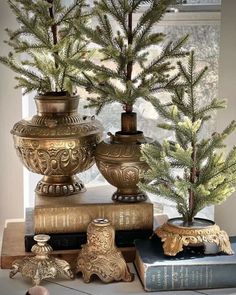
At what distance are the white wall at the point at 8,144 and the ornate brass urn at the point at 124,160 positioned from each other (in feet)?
1.26

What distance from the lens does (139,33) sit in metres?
1.42

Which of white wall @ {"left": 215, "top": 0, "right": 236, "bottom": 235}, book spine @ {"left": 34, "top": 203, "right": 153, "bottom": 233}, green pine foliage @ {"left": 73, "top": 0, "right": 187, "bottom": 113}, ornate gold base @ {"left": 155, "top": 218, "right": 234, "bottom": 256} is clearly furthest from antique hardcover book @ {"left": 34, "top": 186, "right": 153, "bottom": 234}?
white wall @ {"left": 215, "top": 0, "right": 236, "bottom": 235}

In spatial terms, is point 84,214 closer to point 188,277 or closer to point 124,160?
point 124,160

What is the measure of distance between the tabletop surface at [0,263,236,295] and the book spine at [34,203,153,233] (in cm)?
13

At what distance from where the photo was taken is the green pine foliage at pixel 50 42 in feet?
4.72

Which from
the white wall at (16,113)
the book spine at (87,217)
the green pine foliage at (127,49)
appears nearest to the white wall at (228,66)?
the white wall at (16,113)

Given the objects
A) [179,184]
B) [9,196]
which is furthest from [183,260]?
[9,196]

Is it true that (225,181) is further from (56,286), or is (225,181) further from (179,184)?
(56,286)

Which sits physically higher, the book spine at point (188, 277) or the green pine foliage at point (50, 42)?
the green pine foliage at point (50, 42)

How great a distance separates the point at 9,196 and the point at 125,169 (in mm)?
504

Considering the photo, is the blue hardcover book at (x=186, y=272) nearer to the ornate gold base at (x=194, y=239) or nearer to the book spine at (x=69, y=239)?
the ornate gold base at (x=194, y=239)

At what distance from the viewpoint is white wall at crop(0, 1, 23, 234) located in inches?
65.0

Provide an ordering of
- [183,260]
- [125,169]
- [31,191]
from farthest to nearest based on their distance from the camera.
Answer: [31,191]
[125,169]
[183,260]

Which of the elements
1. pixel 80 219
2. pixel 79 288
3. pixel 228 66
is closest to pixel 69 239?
pixel 80 219
